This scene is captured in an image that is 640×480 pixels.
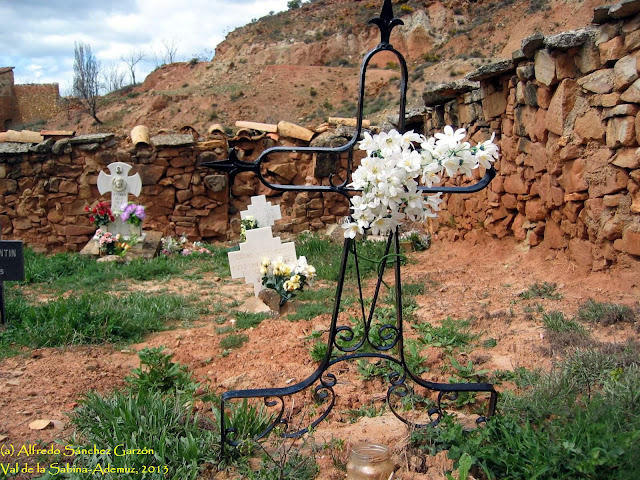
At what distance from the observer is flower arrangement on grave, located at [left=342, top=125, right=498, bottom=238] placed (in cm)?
205

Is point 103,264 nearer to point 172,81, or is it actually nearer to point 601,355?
point 601,355

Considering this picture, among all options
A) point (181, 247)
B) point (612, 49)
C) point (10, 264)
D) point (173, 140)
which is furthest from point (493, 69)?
point (173, 140)

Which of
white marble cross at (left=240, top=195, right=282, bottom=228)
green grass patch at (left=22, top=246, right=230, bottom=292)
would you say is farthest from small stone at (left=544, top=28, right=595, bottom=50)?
green grass patch at (left=22, top=246, right=230, bottom=292)

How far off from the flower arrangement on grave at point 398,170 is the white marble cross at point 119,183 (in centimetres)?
689

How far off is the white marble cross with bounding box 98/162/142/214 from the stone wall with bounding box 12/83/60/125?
23.2m

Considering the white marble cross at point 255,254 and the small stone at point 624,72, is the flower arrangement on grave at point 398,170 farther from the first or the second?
the white marble cross at point 255,254

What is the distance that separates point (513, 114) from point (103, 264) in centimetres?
551

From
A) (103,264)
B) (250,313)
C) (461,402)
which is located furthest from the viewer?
(103,264)

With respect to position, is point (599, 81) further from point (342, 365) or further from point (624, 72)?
point (342, 365)

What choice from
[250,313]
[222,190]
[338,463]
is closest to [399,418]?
[338,463]

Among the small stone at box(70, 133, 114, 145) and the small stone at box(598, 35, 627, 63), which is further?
the small stone at box(70, 133, 114, 145)

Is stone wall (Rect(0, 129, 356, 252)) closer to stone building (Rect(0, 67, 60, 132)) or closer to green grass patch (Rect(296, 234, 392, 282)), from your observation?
green grass patch (Rect(296, 234, 392, 282))

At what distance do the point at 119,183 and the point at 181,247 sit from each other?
1367 millimetres

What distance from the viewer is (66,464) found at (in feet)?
7.44
